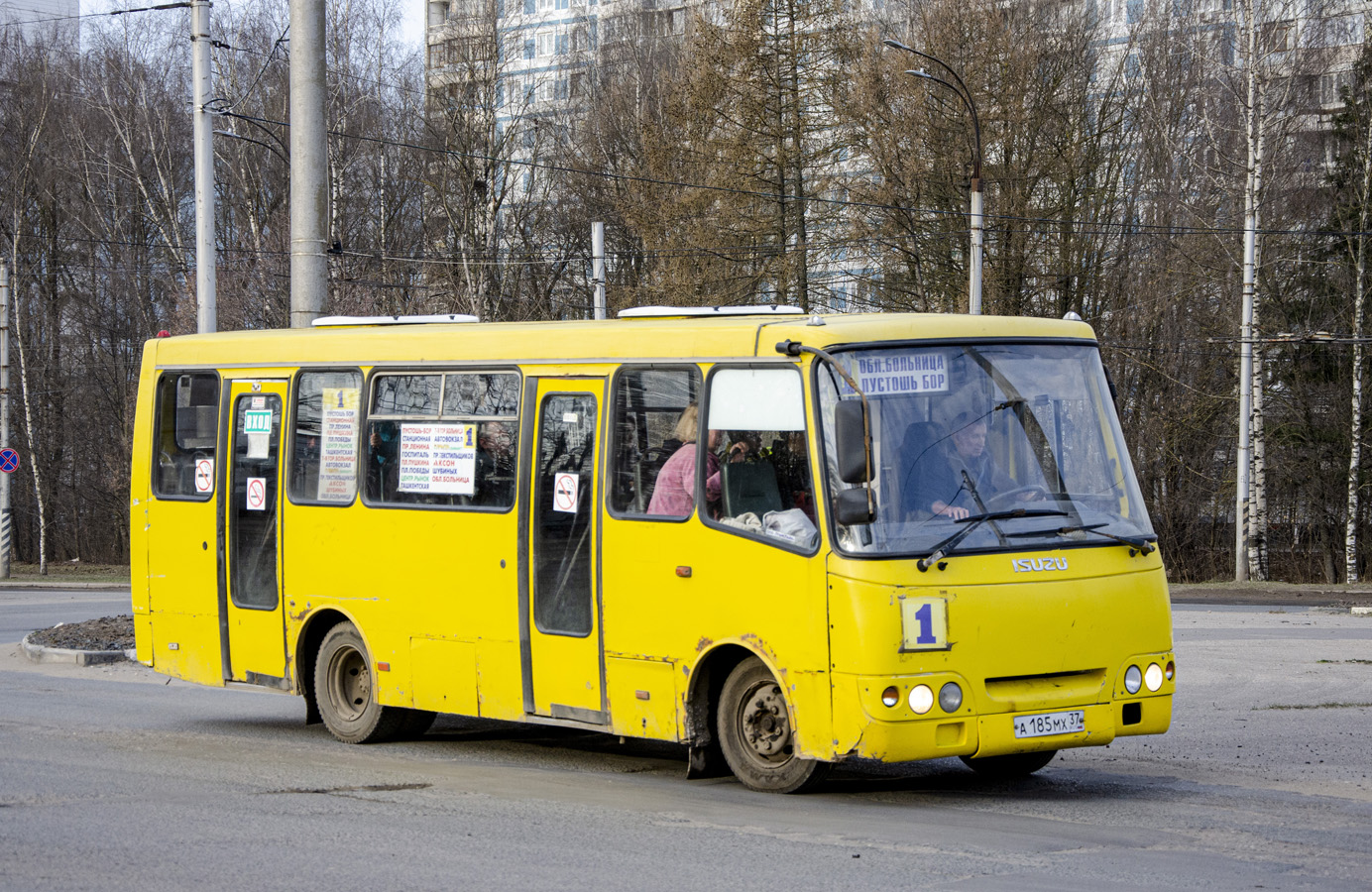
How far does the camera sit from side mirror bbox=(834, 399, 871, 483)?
28.1 ft

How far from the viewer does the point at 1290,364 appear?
41.8 metres

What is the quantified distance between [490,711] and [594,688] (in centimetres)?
96

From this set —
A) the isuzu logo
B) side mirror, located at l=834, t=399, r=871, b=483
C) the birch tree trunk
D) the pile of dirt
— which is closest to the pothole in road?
side mirror, located at l=834, t=399, r=871, b=483

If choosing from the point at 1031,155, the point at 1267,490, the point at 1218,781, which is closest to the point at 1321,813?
the point at 1218,781

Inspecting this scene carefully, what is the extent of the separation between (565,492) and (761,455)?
5.25 feet

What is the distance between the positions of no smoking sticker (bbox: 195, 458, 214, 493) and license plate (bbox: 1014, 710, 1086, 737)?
6.82 meters

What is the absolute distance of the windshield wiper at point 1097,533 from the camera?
355 inches

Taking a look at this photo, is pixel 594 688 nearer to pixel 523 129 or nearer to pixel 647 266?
pixel 647 266

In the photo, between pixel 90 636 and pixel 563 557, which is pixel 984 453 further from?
pixel 90 636

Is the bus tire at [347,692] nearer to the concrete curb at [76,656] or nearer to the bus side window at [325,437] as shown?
the bus side window at [325,437]

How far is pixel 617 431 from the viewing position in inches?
401

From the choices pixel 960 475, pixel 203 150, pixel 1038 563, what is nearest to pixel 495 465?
pixel 960 475

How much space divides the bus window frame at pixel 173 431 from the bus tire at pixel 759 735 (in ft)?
17.1

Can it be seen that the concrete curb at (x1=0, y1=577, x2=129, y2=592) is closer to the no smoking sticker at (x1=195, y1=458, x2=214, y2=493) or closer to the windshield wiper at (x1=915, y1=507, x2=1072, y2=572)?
the no smoking sticker at (x1=195, y1=458, x2=214, y2=493)
